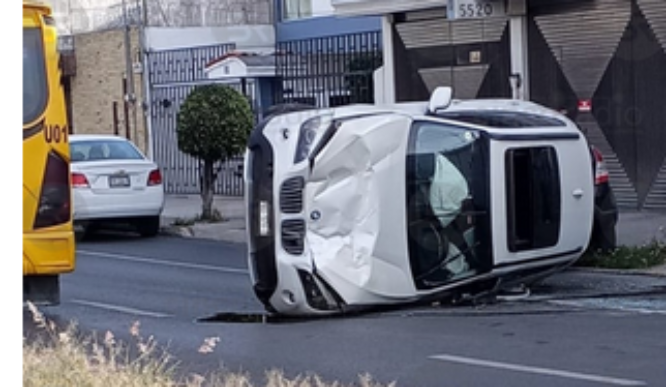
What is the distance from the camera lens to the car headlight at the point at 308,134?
38.6 ft

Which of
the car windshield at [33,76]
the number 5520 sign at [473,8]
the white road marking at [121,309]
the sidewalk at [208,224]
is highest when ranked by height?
the number 5520 sign at [473,8]

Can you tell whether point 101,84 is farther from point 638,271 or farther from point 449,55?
point 638,271

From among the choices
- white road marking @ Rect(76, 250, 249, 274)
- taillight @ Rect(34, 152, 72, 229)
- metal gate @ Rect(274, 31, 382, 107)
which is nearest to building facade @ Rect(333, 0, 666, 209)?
metal gate @ Rect(274, 31, 382, 107)

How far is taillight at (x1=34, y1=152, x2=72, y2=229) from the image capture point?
468 inches

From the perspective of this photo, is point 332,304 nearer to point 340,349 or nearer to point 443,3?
point 340,349

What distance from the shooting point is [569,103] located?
813 inches

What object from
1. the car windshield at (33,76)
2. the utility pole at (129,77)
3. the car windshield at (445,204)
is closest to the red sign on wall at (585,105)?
the car windshield at (445,204)

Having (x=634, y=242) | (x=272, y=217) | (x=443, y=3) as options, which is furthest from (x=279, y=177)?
(x=443, y=3)

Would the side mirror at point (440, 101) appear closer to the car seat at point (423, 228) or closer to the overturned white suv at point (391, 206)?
the overturned white suv at point (391, 206)

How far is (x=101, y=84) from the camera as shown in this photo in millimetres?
31359

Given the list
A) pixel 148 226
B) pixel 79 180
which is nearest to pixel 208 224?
Result: pixel 148 226

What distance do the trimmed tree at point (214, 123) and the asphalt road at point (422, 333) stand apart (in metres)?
5.58

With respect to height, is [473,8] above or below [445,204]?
above

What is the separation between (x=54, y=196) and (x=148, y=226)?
9.29m
